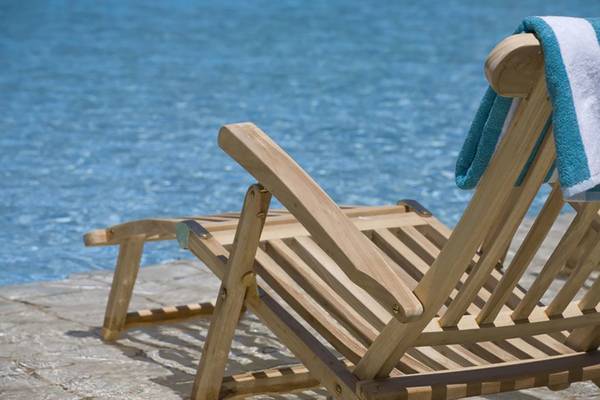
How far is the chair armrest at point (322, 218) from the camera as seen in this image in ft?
8.29

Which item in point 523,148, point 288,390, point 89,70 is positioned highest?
point 523,148

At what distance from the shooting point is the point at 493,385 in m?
2.81

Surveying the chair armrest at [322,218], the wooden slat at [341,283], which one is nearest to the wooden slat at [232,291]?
the chair armrest at [322,218]

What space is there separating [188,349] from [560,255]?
1.66 meters

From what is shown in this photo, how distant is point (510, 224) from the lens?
2.55 m

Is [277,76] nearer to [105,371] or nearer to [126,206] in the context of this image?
[126,206]

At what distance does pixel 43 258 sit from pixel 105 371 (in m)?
2.46

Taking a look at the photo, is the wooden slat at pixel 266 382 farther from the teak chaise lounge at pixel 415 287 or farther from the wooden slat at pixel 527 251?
the wooden slat at pixel 527 251

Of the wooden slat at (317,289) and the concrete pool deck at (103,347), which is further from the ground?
the wooden slat at (317,289)

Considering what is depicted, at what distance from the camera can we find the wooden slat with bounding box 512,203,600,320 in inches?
108

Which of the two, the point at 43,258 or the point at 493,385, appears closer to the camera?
the point at 493,385

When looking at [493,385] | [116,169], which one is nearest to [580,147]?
[493,385]

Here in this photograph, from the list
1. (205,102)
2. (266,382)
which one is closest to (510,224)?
(266,382)

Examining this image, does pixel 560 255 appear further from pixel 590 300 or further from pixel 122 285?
pixel 122 285
